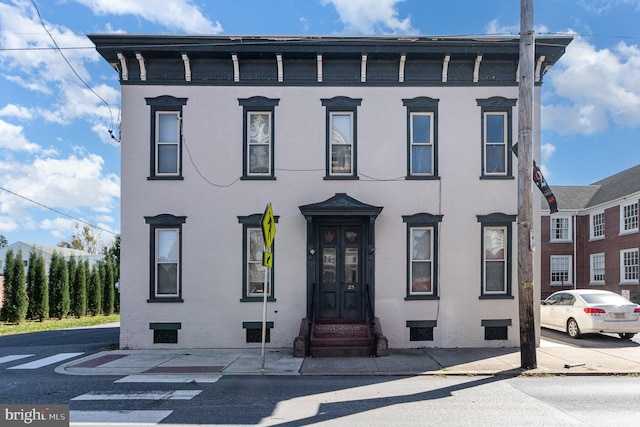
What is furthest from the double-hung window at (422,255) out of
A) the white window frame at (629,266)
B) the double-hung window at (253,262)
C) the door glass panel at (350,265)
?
the white window frame at (629,266)

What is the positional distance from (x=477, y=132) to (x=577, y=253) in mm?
20553

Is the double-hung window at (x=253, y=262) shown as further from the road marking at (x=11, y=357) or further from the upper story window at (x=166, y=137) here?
the road marking at (x=11, y=357)

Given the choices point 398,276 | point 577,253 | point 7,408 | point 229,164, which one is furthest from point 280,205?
point 577,253

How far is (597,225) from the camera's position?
1093 inches

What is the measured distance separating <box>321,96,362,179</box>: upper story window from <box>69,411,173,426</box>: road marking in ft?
24.3

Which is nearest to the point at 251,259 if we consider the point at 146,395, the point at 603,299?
the point at 146,395

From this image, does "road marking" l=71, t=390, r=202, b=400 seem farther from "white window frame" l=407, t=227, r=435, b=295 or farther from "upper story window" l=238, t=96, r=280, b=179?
"white window frame" l=407, t=227, r=435, b=295

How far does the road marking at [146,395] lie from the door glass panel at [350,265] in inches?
217

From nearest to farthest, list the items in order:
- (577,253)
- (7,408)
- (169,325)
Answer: (7,408)
(169,325)
(577,253)

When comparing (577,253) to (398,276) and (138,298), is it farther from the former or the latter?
(138,298)

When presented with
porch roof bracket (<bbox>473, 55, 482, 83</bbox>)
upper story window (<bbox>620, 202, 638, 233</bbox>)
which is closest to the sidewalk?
porch roof bracket (<bbox>473, 55, 482, 83</bbox>)

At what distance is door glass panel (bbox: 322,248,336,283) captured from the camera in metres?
12.2

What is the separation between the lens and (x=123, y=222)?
12070 millimetres

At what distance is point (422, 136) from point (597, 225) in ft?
69.0
